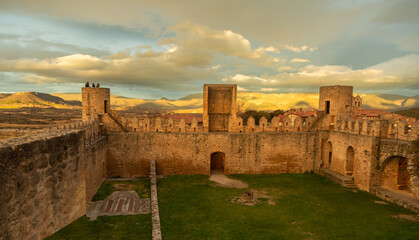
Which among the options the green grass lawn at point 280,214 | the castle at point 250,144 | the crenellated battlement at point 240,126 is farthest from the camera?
the crenellated battlement at point 240,126

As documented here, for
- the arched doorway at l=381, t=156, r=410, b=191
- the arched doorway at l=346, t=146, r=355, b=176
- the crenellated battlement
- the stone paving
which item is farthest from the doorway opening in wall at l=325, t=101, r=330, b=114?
the stone paving

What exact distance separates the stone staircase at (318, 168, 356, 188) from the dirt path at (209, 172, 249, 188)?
19.0 feet

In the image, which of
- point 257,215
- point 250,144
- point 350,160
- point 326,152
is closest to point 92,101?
point 250,144

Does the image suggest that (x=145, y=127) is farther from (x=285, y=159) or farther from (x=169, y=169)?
(x=285, y=159)

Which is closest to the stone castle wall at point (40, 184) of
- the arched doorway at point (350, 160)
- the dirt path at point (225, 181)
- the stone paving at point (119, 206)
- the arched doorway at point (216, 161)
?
the stone paving at point (119, 206)

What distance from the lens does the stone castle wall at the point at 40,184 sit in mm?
5246

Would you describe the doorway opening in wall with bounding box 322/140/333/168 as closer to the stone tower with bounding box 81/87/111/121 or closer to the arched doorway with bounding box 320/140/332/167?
the arched doorway with bounding box 320/140/332/167

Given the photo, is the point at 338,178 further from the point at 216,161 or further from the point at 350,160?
the point at 216,161

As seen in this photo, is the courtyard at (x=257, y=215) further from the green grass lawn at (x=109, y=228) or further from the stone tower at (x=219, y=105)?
the stone tower at (x=219, y=105)

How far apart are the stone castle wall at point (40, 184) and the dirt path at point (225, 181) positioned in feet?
26.5

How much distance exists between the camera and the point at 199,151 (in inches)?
631

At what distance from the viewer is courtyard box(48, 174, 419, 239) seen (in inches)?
351

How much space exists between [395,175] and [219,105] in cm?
1156

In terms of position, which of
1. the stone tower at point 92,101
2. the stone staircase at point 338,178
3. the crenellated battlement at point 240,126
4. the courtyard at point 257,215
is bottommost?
the courtyard at point 257,215
